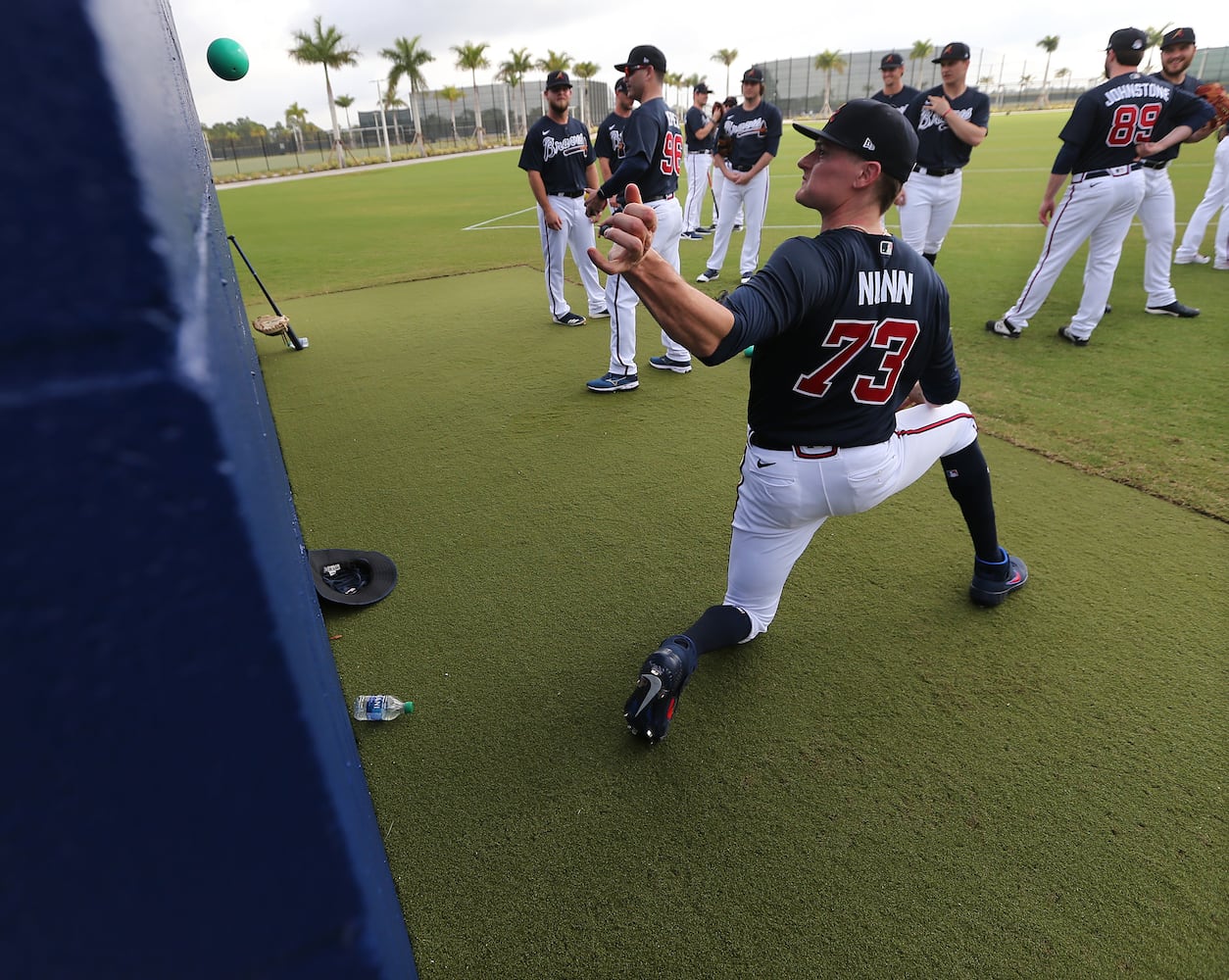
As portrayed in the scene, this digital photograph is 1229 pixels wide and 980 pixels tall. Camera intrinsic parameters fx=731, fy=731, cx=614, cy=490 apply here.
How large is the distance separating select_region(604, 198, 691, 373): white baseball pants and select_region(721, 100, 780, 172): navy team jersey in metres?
3.64

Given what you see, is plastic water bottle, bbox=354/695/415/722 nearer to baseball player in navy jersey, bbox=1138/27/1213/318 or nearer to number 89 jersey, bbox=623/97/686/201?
number 89 jersey, bbox=623/97/686/201

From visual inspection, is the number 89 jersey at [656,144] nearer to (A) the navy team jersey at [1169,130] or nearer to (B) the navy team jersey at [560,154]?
(B) the navy team jersey at [560,154]

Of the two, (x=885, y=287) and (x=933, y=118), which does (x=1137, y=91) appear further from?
(x=885, y=287)

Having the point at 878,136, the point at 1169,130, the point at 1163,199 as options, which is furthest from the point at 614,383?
the point at 1169,130

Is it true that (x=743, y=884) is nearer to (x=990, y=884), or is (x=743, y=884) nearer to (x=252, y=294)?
(x=990, y=884)

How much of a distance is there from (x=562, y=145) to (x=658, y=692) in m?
6.42

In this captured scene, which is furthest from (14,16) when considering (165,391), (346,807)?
(346,807)

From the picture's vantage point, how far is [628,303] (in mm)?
5848

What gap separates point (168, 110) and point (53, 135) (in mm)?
266

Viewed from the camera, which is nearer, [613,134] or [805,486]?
[805,486]

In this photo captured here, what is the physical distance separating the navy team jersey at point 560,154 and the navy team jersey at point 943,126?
3.31 metres

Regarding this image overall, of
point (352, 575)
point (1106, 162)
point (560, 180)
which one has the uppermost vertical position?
point (1106, 162)

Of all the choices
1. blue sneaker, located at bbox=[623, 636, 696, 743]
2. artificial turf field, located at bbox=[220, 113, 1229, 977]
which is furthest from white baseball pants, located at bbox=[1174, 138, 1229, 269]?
blue sneaker, located at bbox=[623, 636, 696, 743]

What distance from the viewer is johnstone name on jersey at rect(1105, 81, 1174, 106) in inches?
229
